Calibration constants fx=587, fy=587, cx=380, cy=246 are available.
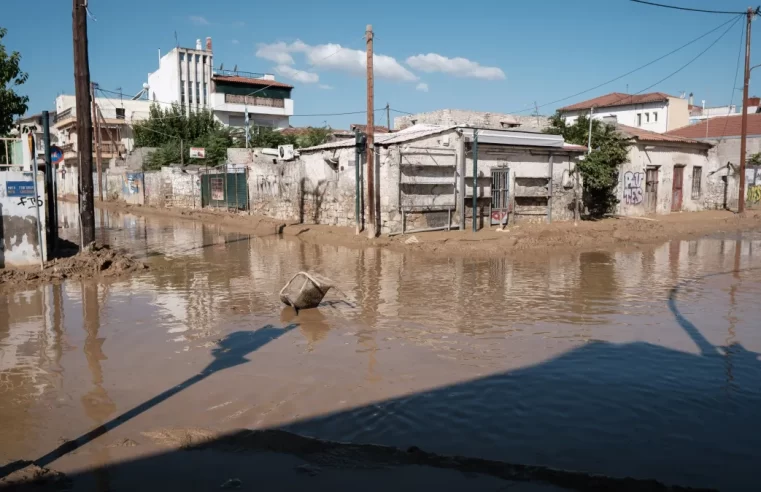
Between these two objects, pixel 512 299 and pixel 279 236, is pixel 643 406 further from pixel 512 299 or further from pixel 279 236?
pixel 279 236

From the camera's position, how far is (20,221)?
38.3 ft

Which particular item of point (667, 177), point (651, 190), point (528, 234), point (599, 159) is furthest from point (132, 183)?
point (667, 177)

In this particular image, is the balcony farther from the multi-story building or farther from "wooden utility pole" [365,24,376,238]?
"wooden utility pole" [365,24,376,238]

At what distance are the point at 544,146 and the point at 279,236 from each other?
966 centimetres

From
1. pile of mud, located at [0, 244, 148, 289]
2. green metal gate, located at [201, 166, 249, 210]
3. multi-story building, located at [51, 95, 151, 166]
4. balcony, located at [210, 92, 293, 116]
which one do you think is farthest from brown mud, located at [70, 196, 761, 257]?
multi-story building, located at [51, 95, 151, 166]

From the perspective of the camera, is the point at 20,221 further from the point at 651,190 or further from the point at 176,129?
the point at 176,129

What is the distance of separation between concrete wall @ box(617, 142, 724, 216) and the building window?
92mm

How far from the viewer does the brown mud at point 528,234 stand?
16.0 m

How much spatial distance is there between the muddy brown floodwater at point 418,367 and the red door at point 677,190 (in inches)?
681

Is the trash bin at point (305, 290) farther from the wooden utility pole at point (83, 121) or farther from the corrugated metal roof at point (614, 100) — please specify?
the corrugated metal roof at point (614, 100)

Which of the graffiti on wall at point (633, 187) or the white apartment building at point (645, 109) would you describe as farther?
the white apartment building at point (645, 109)

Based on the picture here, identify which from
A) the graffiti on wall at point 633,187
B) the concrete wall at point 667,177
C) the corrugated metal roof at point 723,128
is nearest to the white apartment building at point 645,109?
the corrugated metal roof at point 723,128

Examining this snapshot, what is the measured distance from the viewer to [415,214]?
710 inches

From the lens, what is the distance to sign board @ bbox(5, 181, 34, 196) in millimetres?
11375
